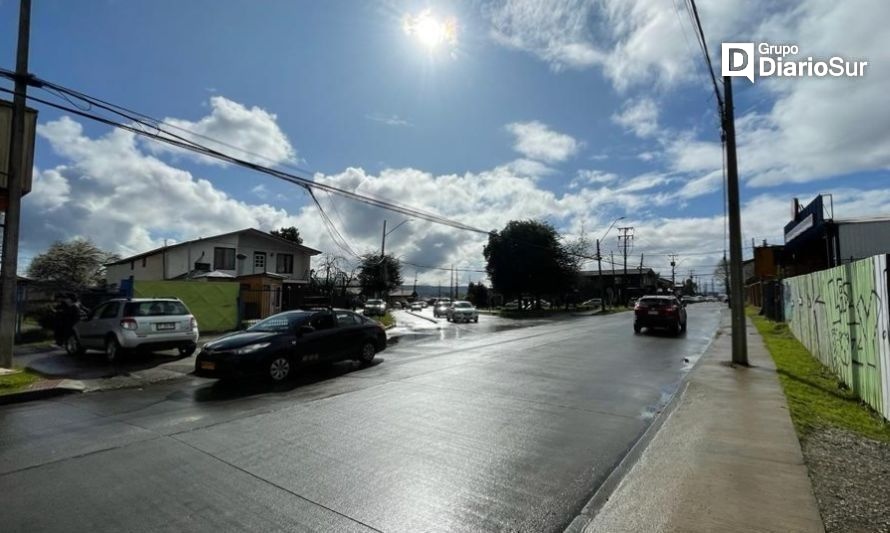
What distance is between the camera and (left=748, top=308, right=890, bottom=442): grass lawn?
6.25 metres

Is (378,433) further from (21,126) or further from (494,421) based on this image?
(21,126)

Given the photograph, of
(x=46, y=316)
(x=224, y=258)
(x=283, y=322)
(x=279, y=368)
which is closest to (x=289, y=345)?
(x=279, y=368)

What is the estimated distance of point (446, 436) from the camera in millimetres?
5867

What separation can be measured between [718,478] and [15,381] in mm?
11063

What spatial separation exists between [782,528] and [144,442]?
6.18 metres

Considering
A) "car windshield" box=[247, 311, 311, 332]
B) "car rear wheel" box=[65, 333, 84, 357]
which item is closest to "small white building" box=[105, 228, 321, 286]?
"car rear wheel" box=[65, 333, 84, 357]

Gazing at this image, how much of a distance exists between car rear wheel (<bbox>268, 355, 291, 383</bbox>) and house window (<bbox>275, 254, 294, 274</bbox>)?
32.0 metres

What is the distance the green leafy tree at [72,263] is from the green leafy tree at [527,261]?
115 feet

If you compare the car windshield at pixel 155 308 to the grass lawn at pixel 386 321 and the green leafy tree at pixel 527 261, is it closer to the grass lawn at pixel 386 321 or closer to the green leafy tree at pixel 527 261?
the grass lawn at pixel 386 321

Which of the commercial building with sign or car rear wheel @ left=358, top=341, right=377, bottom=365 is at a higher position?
the commercial building with sign

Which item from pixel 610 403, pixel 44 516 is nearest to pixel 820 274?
pixel 610 403

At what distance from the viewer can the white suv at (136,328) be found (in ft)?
38.8

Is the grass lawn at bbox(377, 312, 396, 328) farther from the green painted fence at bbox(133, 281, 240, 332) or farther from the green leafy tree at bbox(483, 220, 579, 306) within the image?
the green leafy tree at bbox(483, 220, 579, 306)

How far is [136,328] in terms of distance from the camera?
11.9 m
